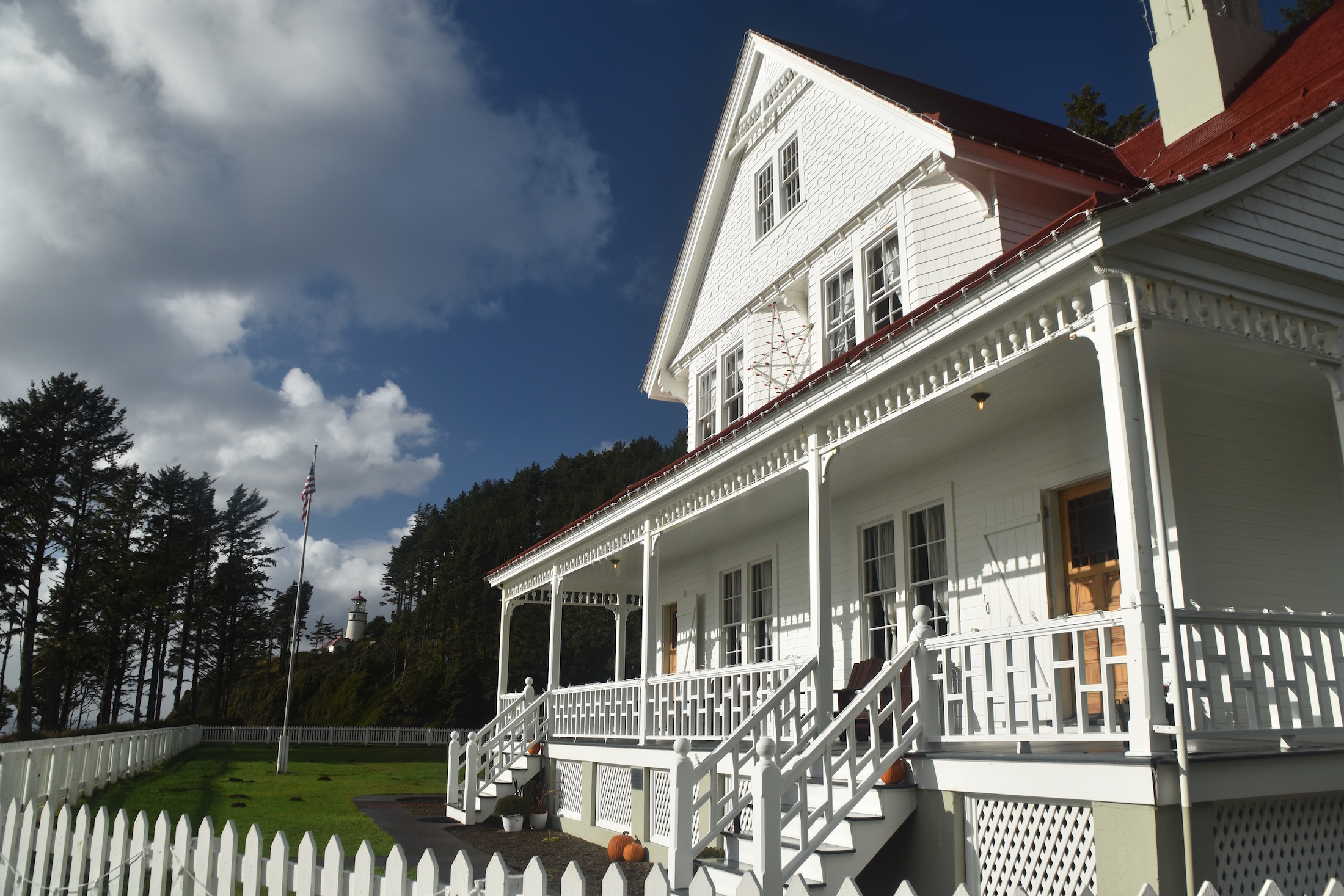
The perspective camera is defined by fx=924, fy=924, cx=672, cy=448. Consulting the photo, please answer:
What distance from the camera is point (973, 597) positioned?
1016 cm

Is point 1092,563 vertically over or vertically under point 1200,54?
under

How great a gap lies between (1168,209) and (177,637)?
62.2 m

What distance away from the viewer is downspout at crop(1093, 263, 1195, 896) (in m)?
5.12

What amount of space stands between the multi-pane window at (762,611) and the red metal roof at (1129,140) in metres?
2.60

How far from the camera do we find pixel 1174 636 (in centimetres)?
532

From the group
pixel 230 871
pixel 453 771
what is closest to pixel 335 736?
pixel 453 771

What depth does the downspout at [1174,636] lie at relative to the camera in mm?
5121

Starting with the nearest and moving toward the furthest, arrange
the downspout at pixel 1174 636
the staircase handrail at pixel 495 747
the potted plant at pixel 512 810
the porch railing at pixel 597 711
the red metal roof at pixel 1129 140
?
1. the downspout at pixel 1174 636
2. the red metal roof at pixel 1129 140
3. the porch railing at pixel 597 711
4. the potted plant at pixel 512 810
5. the staircase handrail at pixel 495 747

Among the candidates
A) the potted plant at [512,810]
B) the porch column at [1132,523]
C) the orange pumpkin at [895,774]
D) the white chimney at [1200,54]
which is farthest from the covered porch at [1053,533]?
the white chimney at [1200,54]

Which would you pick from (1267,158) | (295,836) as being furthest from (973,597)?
(295,836)

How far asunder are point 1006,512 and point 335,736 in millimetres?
42485

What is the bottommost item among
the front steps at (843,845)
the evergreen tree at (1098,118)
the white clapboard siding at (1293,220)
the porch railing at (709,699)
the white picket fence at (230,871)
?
the front steps at (843,845)

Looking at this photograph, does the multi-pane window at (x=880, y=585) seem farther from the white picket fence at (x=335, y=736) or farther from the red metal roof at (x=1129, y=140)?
the white picket fence at (x=335, y=736)

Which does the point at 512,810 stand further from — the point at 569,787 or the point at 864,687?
the point at 864,687
